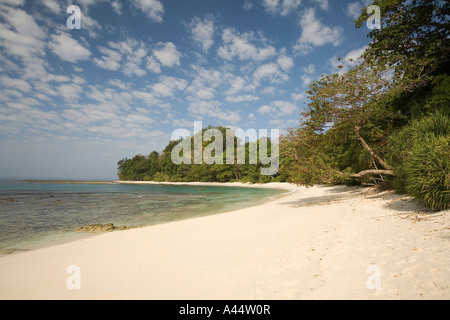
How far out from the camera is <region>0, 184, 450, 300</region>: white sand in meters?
3.27

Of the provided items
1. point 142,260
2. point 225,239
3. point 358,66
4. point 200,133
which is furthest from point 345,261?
point 200,133

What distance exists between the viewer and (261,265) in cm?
427

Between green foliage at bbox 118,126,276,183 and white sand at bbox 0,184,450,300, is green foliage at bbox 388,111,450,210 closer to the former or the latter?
white sand at bbox 0,184,450,300

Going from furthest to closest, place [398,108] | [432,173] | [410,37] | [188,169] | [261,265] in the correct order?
1. [188,169]
2. [398,108]
3. [410,37]
4. [432,173]
5. [261,265]

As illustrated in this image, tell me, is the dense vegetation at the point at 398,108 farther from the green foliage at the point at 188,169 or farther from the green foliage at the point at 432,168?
the green foliage at the point at 188,169

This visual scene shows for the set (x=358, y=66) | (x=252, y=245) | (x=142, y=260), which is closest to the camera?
(x=142, y=260)

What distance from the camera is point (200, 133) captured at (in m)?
94.0

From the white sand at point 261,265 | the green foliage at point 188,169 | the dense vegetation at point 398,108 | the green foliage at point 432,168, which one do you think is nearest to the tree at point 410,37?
the dense vegetation at point 398,108

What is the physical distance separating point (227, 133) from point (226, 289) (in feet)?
305

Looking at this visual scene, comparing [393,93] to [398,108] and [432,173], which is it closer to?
[398,108]

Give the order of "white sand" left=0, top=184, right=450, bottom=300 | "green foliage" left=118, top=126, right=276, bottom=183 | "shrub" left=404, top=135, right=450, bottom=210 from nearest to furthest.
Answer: "white sand" left=0, top=184, right=450, bottom=300 → "shrub" left=404, top=135, right=450, bottom=210 → "green foliage" left=118, top=126, right=276, bottom=183

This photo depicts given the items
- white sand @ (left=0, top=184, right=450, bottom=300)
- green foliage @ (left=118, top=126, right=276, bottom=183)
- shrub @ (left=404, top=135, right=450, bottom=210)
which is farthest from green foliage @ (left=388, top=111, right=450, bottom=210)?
green foliage @ (left=118, top=126, right=276, bottom=183)

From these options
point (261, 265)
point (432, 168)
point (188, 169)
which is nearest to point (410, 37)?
point (432, 168)

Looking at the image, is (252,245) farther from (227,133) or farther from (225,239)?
(227,133)
